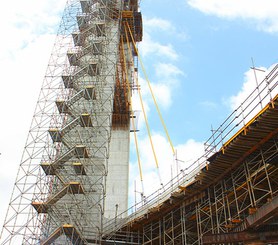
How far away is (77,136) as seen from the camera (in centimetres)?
3162

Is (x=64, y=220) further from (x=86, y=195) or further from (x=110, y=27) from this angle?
(x=110, y=27)

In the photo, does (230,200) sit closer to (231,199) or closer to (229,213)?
(231,199)

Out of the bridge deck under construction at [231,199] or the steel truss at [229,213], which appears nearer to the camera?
the bridge deck under construction at [231,199]

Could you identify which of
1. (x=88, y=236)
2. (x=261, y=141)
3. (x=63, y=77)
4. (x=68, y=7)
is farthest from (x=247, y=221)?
(x=68, y=7)

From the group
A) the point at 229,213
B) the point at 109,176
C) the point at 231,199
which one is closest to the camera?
the point at 229,213

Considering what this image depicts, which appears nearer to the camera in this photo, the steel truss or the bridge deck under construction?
the bridge deck under construction

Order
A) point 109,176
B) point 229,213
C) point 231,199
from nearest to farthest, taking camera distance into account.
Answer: point 229,213 → point 231,199 → point 109,176

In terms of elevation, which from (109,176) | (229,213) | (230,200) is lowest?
(229,213)

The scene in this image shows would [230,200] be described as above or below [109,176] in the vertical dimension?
below

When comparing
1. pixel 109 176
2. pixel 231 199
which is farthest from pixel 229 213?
pixel 109 176

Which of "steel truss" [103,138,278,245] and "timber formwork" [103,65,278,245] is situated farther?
"steel truss" [103,138,278,245]

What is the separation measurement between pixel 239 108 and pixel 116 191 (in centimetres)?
2237

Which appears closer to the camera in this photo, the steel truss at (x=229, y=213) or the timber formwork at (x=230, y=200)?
the timber formwork at (x=230, y=200)

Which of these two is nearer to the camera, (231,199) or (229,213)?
(229,213)
